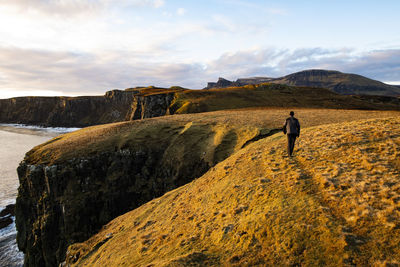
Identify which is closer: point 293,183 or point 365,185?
point 365,185

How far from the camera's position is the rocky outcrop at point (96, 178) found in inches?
1010

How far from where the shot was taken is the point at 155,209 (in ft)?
53.8

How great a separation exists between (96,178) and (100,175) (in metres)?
0.59

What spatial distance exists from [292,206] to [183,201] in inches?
296

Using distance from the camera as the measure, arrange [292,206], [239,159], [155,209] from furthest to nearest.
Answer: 1. [239,159]
2. [155,209]
3. [292,206]

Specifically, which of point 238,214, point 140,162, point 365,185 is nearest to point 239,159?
point 238,214

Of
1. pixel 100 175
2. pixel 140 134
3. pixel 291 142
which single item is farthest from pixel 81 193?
pixel 291 142

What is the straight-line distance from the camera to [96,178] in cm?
2778

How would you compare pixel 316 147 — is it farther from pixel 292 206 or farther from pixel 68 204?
pixel 68 204

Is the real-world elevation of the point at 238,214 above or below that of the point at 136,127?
below

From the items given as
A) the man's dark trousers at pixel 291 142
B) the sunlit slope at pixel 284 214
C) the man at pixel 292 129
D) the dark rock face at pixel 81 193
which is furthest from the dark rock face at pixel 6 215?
the man at pixel 292 129

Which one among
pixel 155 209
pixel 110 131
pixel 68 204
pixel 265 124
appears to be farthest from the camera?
pixel 110 131

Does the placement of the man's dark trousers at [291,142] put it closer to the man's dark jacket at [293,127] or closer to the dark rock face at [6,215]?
the man's dark jacket at [293,127]

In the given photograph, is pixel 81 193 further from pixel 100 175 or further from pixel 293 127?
pixel 293 127
